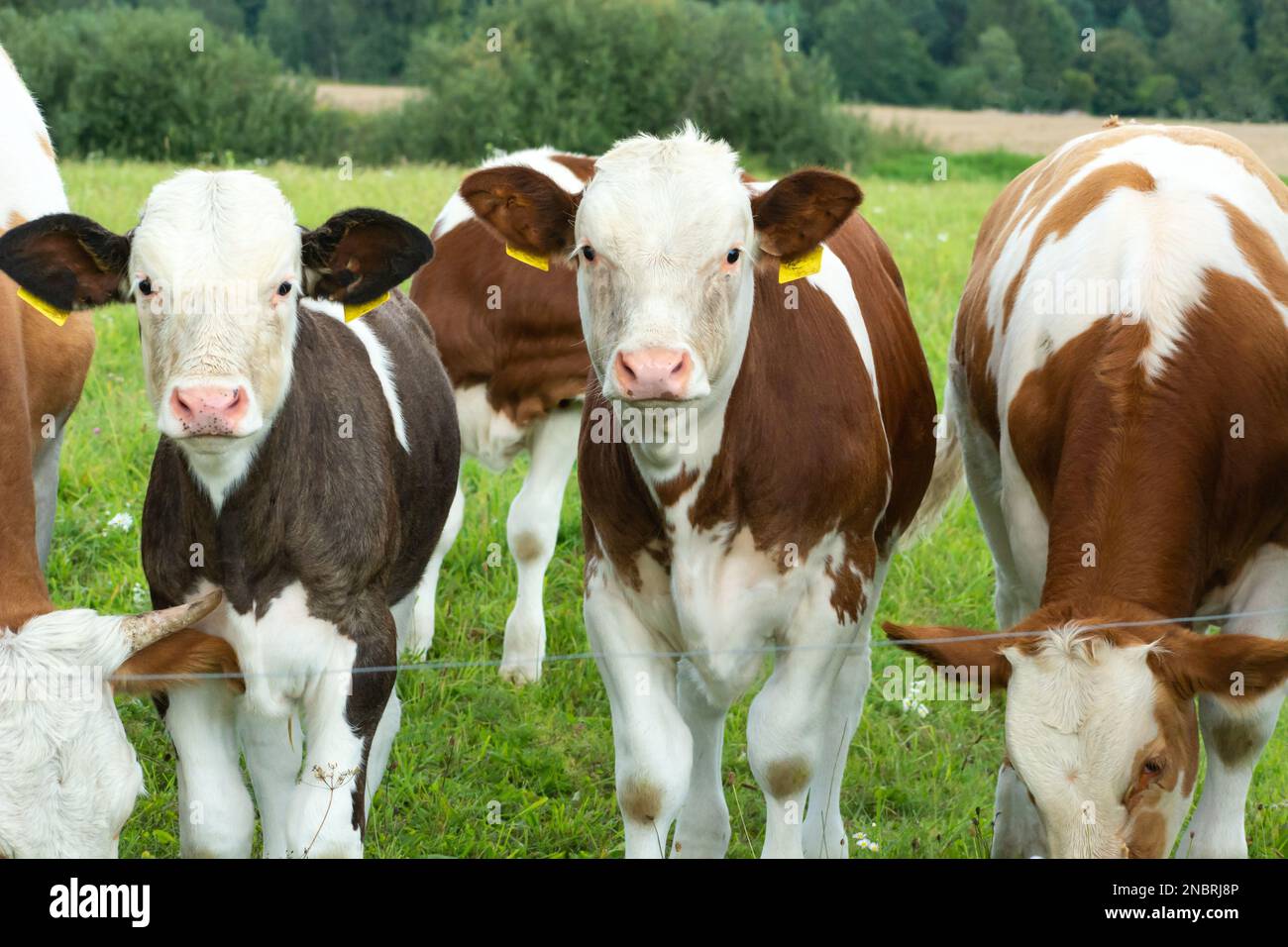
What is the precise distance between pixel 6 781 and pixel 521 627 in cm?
332

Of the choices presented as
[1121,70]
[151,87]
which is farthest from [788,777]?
[151,87]

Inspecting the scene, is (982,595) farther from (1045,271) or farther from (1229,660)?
(1229,660)

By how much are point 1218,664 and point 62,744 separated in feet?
9.49

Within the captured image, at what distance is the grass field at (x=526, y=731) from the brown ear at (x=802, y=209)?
2151 millimetres

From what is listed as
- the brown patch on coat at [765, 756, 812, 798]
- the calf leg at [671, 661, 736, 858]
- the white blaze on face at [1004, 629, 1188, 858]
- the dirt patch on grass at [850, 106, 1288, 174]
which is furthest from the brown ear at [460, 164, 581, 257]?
the dirt patch on grass at [850, 106, 1288, 174]

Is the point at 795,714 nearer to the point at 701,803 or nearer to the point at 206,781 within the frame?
the point at 701,803

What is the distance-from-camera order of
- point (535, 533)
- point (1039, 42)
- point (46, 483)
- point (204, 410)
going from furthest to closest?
point (1039, 42) → point (535, 533) → point (46, 483) → point (204, 410)

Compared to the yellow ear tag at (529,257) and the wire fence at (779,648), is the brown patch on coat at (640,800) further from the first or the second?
the yellow ear tag at (529,257)

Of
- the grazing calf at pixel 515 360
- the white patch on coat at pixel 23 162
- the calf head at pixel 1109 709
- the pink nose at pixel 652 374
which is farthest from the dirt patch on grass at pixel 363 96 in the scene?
the calf head at pixel 1109 709

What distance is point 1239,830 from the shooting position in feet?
15.4

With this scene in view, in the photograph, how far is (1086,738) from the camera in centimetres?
389

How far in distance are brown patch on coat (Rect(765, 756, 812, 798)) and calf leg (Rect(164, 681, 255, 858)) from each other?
5.00 ft
